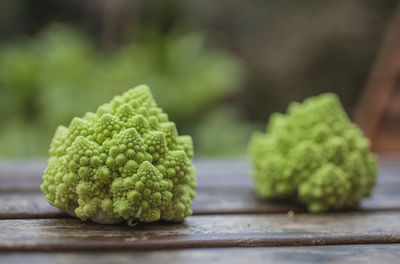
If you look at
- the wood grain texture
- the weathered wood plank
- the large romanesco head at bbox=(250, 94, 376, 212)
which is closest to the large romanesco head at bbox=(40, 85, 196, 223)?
the weathered wood plank

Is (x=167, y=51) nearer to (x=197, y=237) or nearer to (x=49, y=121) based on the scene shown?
(x=49, y=121)

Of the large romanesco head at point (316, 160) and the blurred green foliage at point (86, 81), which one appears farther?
the blurred green foliage at point (86, 81)

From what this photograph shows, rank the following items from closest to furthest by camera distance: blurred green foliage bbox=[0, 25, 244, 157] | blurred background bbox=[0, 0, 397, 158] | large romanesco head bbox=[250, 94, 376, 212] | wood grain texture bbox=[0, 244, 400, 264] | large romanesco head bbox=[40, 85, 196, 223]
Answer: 1. wood grain texture bbox=[0, 244, 400, 264]
2. large romanesco head bbox=[40, 85, 196, 223]
3. large romanesco head bbox=[250, 94, 376, 212]
4. blurred green foliage bbox=[0, 25, 244, 157]
5. blurred background bbox=[0, 0, 397, 158]

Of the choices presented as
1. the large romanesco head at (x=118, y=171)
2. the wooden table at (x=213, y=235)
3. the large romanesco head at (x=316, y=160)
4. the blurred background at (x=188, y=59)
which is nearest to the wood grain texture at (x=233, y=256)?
the wooden table at (x=213, y=235)

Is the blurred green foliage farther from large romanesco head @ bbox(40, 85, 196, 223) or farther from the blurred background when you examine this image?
large romanesco head @ bbox(40, 85, 196, 223)

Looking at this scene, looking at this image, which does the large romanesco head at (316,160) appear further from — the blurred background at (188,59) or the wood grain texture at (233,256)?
the blurred background at (188,59)

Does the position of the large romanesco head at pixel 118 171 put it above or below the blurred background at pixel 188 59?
below
